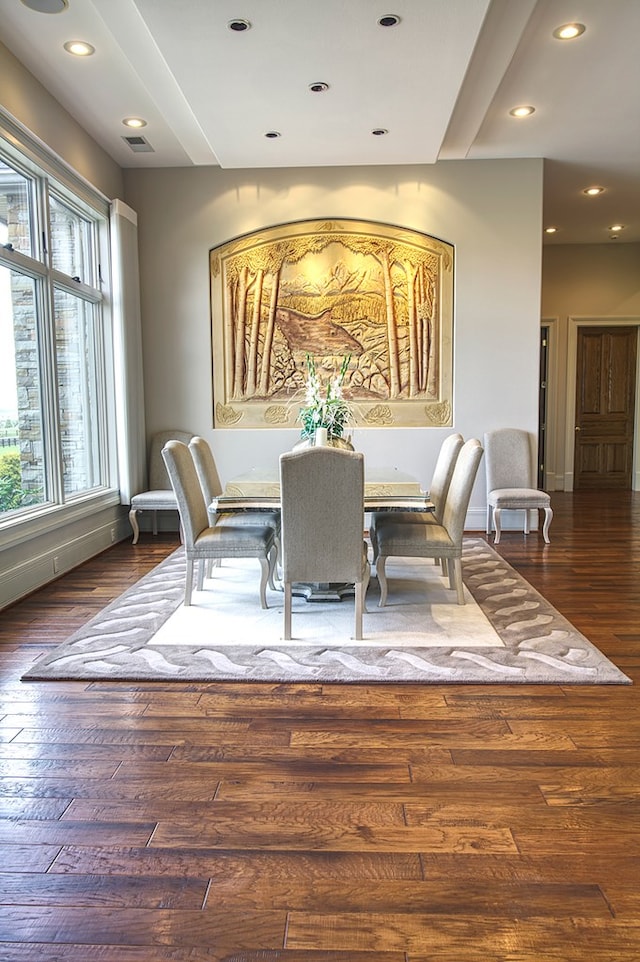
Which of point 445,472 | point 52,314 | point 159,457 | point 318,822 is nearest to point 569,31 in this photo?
point 445,472

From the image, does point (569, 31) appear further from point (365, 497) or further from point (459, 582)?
point (459, 582)

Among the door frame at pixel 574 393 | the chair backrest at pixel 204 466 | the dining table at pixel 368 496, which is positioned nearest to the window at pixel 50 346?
the chair backrest at pixel 204 466

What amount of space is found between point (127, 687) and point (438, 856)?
160 centimetres

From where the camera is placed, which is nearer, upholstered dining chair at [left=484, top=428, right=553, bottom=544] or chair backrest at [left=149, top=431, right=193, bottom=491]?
upholstered dining chair at [left=484, top=428, right=553, bottom=544]

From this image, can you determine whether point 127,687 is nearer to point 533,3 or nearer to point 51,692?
point 51,692

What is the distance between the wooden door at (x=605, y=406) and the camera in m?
9.22

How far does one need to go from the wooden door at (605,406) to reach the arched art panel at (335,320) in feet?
13.1

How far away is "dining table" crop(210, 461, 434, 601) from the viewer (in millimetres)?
3668

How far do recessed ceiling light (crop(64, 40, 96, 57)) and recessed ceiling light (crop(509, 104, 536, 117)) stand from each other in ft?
10.0

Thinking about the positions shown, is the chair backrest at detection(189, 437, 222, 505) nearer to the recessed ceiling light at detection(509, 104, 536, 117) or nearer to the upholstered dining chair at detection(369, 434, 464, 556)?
the upholstered dining chair at detection(369, 434, 464, 556)

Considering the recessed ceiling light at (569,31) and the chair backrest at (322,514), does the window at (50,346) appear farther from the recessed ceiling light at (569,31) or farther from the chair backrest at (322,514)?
the recessed ceiling light at (569,31)

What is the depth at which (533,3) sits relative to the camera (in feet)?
11.8

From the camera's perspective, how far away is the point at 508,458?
20.3 feet

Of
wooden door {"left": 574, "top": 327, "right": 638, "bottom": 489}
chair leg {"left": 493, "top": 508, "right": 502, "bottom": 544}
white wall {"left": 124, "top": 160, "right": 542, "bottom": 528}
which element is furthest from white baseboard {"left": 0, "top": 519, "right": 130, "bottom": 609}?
wooden door {"left": 574, "top": 327, "right": 638, "bottom": 489}
